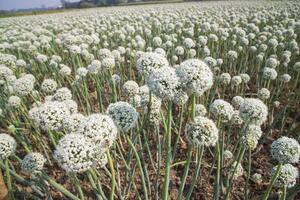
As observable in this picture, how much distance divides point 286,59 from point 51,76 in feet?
20.6

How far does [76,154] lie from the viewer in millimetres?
2137

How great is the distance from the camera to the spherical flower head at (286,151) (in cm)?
274

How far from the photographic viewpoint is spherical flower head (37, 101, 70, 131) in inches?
106

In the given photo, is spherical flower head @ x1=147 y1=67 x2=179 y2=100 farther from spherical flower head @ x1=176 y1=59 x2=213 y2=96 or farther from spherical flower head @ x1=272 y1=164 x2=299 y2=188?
spherical flower head @ x1=272 y1=164 x2=299 y2=188

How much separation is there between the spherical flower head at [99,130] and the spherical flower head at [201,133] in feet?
2.19

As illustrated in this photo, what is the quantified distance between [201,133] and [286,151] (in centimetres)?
102

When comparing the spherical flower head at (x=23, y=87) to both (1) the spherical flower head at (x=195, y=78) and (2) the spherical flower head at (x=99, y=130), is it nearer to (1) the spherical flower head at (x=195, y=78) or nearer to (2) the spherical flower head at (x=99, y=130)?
(2) the spherical flower head at (x=99, y=130)

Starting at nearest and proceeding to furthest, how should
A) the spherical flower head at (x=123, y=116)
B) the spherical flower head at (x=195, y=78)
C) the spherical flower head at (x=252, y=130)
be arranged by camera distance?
the spherical flower head at (x=195, y=78), the spherical flower head at (x=123, y=116), the spherical flower head at (x=252, y=130)

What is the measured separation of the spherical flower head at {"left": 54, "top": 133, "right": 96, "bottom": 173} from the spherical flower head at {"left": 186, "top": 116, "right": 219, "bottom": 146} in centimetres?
83

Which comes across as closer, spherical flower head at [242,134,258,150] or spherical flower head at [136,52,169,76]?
spherical flower head at [136,52,169,76]

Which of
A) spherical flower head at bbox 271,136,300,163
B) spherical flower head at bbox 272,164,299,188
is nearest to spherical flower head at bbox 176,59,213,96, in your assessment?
spherical flower head at bbox 271,136,300,163

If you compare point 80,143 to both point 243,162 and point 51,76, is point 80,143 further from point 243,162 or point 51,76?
point 51,76

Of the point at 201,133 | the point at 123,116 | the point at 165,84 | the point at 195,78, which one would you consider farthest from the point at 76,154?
the point at 195,78

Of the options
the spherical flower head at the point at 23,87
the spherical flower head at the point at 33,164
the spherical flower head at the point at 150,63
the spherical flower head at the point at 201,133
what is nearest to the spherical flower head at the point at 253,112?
the spherical flower head at the point at 201,133
